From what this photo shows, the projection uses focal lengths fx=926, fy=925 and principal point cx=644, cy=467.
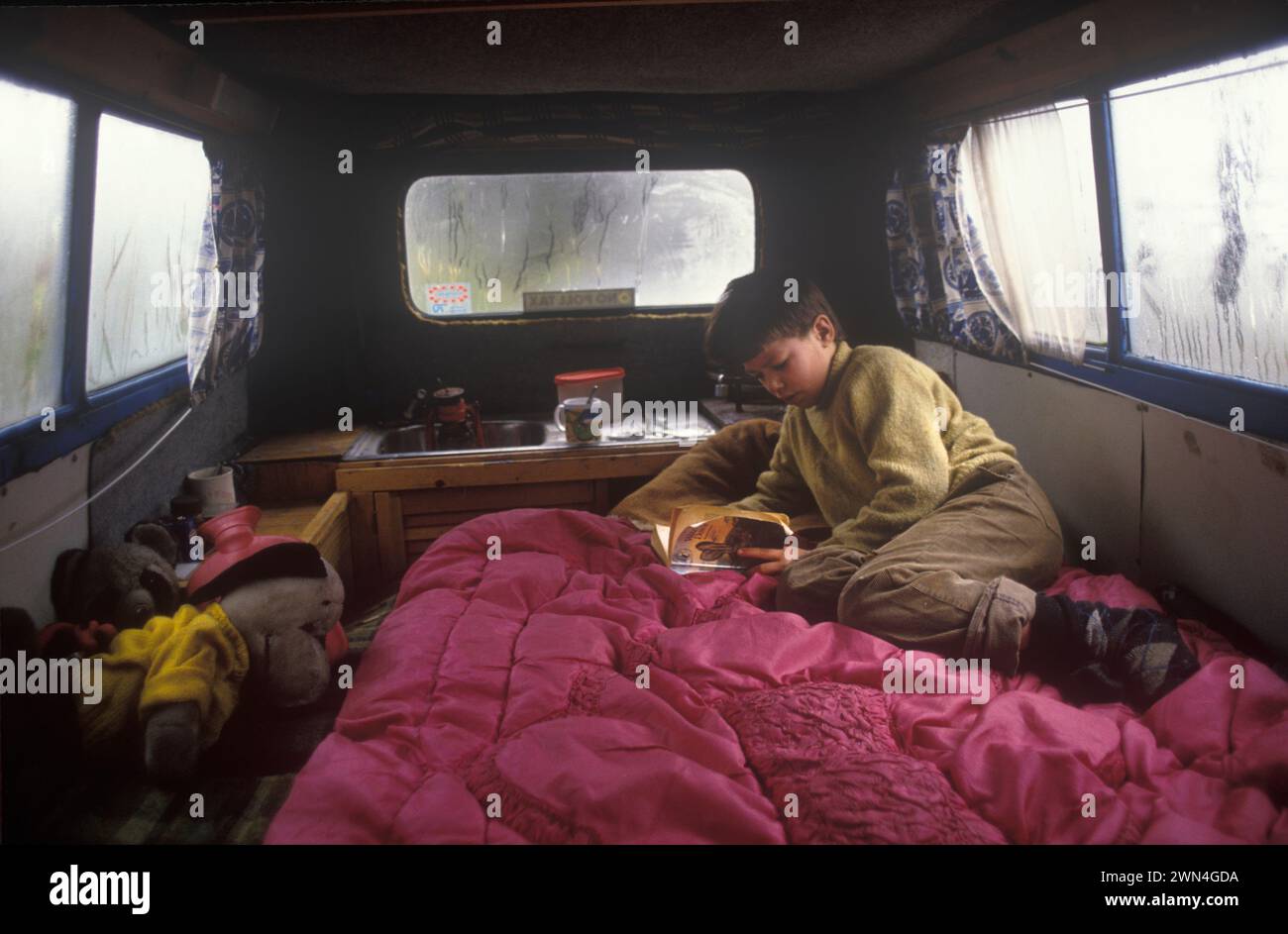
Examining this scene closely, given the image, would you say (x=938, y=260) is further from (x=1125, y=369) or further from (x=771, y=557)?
(x=771, y=557)

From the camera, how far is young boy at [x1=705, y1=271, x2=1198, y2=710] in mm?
1421

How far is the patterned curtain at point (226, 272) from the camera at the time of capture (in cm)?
222

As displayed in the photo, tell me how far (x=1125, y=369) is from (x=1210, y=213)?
1.26ft

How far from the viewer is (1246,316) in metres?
1.60

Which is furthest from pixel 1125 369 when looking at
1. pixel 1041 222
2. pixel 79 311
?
pixel 79 311

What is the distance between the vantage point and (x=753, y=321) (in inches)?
74.7

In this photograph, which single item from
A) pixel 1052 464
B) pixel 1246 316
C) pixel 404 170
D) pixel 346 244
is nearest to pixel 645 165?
pixel 404 170

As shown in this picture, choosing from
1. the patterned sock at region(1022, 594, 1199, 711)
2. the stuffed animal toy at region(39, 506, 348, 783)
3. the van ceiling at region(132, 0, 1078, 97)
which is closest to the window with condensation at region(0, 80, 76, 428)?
the van ceiling at region(132, 0, 1078, 97)

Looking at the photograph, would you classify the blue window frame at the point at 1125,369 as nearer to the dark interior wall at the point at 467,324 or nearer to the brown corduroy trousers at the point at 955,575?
the brown corduroy trousers at the point at 955,575

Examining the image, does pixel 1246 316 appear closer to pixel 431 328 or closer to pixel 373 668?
pixel 373 668

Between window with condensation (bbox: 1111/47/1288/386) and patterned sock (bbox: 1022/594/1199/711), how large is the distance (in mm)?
510

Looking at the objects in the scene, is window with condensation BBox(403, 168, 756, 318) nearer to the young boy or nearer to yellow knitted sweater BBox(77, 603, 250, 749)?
the young boy

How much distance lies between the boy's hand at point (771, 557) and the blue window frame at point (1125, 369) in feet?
2.49

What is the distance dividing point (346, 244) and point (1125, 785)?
2.54 meters
